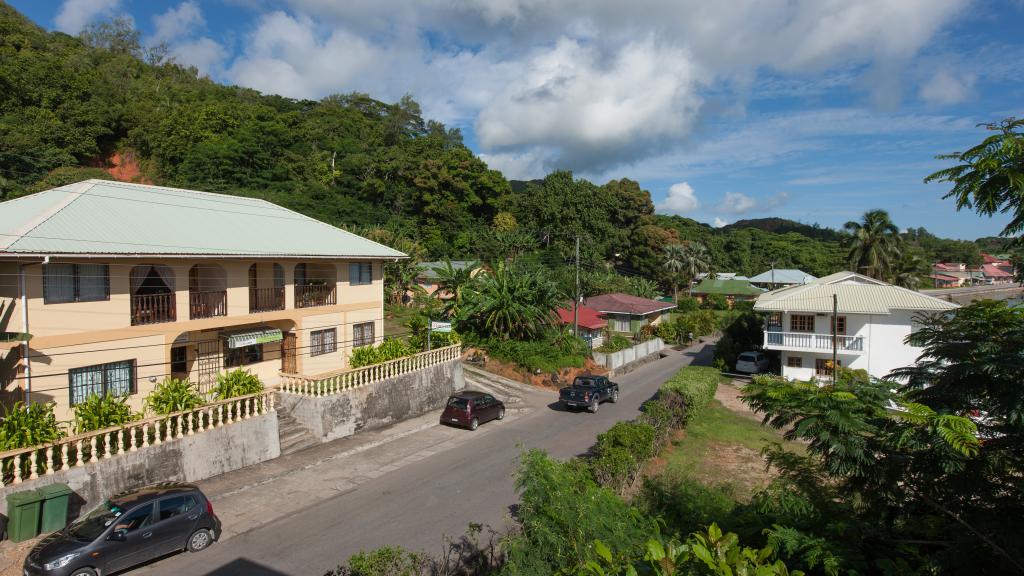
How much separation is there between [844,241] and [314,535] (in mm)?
53123

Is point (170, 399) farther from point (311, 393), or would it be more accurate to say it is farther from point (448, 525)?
point (448, 525)

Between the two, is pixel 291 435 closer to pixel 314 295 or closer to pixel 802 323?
pixel 314 295

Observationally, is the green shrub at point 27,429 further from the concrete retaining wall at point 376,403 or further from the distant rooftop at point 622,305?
the distant rooftop at point 622,305

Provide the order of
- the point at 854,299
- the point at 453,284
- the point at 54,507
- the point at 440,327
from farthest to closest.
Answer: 1. the point at 453,284
2. the point at 854,299
3. the point at 440,327
4. the point at 54,507

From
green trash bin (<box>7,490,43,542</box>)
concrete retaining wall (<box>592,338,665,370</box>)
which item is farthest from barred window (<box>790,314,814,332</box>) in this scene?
green trash bin (<box>7,490,43,542</box>)

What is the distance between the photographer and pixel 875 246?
47125 millimetres

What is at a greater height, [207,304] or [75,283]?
[75,283]

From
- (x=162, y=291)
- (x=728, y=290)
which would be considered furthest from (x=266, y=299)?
(x=728, y=290)

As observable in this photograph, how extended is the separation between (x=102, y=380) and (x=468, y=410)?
39.1ft

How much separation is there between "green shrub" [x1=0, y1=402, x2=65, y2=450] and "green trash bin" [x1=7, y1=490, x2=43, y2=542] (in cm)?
113

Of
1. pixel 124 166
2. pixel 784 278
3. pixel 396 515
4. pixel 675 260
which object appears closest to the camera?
pixel 396 515

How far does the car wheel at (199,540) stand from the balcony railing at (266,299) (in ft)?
32.6

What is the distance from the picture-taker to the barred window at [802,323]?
104ft

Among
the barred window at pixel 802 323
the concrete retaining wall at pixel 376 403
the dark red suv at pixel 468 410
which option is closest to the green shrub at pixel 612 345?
the barred window at pixel 802 323
